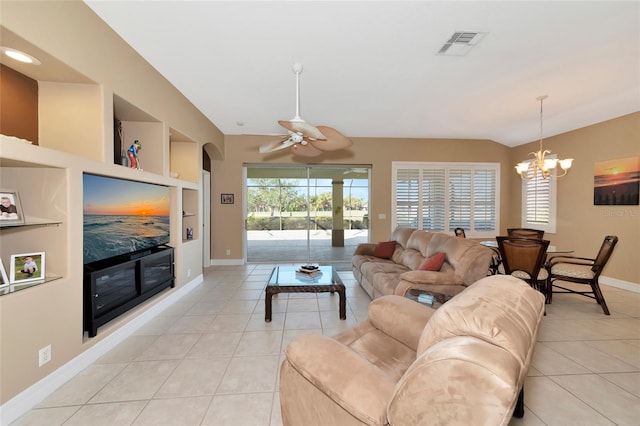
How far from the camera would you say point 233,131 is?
5.59m

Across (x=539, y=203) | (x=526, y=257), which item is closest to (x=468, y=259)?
(x=526, y=257)

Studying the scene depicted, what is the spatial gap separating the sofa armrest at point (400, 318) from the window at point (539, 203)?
4957mm

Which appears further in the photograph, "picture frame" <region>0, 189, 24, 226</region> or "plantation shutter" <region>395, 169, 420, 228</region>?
"plantation shutter" <region>395, 169, 420, 228</region>

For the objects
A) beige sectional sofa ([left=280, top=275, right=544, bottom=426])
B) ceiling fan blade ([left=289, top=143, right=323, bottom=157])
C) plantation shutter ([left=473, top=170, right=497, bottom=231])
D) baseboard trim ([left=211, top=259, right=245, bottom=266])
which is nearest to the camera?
beige sectional sofa ([left=280, top=275, right=544, bottom=426])

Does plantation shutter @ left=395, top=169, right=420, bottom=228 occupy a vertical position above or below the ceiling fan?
below

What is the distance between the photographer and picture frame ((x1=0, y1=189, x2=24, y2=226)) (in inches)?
66.9

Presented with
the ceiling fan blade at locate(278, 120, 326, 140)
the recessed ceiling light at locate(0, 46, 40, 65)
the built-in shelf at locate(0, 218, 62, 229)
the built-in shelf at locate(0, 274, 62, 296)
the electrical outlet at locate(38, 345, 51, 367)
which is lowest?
the electrical outlet at locate(38, 345, 51, 367)

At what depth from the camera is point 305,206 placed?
6348 millimetres

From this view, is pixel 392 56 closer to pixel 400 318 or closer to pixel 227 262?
pixel 400 318

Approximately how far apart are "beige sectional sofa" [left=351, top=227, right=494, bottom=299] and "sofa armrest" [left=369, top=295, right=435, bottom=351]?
872 millimetres

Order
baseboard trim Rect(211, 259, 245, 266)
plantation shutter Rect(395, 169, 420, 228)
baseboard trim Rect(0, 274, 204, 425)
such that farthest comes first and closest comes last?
plantation shutter Rect(395, 169, 420, 228), baseboard trim Rect(211, 259, 245, 266), baseboard trim Rect(0, 274, 204, 425)

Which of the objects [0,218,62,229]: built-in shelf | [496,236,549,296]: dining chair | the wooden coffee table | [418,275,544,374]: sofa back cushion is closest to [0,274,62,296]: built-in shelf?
[0,218,62,229]: built-in shelf

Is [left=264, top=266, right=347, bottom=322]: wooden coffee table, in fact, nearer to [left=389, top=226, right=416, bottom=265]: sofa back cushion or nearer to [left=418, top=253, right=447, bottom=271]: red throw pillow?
[left=418, top=253, right=447, bottom=271]: red throw pillow

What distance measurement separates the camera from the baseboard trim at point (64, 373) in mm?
1621
